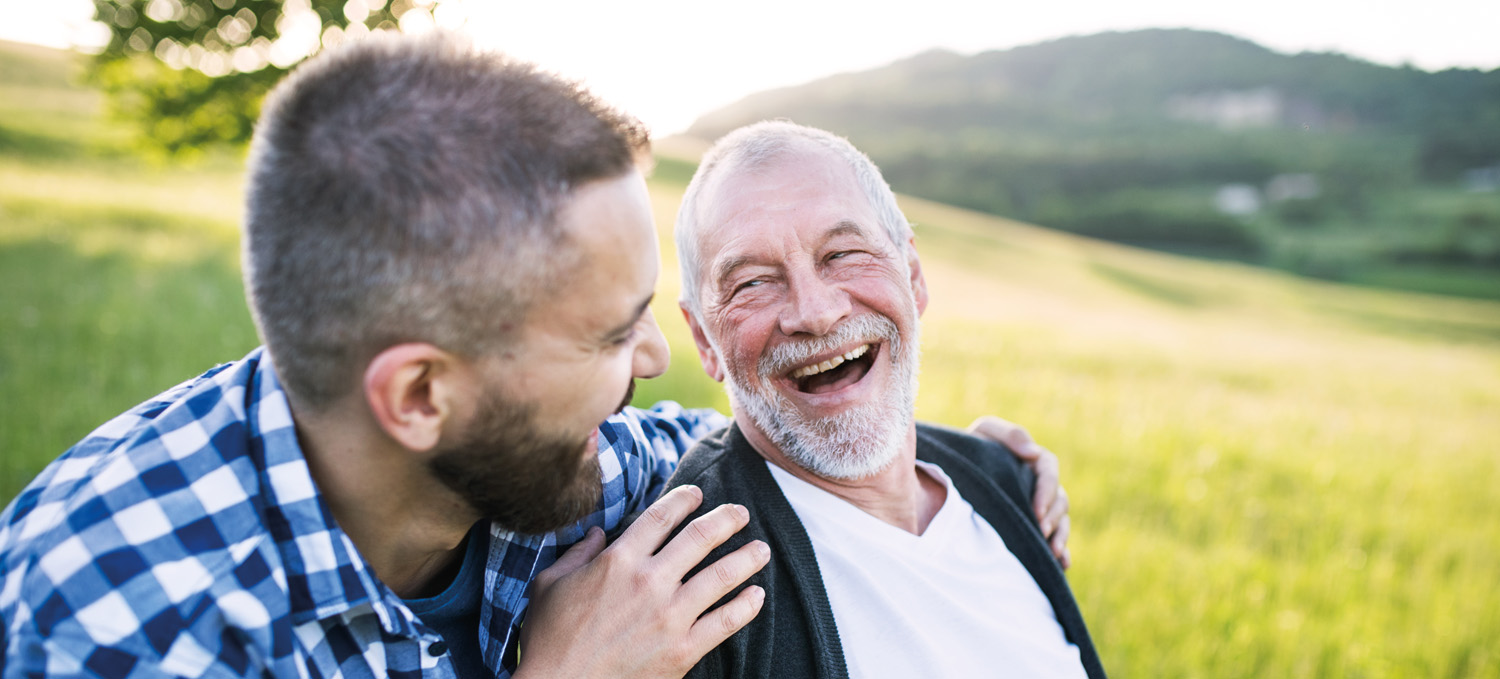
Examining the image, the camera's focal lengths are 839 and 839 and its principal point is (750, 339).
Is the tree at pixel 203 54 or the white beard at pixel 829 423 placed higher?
the tree at pixel 203 54

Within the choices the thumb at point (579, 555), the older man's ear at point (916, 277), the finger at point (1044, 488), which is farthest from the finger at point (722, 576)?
the finger at point (1044, 488)

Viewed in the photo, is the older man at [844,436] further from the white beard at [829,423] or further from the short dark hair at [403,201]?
the short dark hair at [403,201]

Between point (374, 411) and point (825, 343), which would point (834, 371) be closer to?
point (825, 343)

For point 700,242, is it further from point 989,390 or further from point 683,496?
point 989,390

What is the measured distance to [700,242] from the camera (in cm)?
271

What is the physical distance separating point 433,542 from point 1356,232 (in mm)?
61785

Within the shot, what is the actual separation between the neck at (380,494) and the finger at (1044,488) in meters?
2.02

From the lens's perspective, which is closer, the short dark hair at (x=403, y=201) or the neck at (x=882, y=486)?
the short dark hair at (x=403, y=201)

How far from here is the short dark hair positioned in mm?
1482

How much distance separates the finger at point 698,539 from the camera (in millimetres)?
1946

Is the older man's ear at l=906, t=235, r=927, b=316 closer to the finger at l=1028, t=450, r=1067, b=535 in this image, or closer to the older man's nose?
the older man's nose

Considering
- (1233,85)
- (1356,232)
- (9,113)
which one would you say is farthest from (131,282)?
(1233,85)

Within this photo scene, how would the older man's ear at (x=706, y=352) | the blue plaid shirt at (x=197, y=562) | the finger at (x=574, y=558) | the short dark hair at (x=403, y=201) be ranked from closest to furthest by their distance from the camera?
the blue plaid shirt at (x=197, y=562) < the short dark hair at (x=403, y=201) < the finger at (x=574, y=558) < the older man's ear at (x=706, y=352)

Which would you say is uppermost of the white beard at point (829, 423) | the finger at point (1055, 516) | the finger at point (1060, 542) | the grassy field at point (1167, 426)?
the white beard at point (829, 423)
